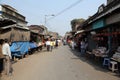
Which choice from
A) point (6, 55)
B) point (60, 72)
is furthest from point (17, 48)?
point (60, 72)

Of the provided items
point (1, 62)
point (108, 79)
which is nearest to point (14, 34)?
point (1, 62)

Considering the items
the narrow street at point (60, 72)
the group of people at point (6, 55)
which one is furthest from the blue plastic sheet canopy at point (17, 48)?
the group of people at point (6, 55)

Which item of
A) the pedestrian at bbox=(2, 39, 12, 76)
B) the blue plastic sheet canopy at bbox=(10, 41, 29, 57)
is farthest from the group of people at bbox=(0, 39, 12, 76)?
the blue plastic sheet canopy at bbox=(10, 41, 29, 57)

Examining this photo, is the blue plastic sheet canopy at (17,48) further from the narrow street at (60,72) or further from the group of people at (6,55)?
the group of people at (6,55)

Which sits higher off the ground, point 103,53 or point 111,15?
point 111,15

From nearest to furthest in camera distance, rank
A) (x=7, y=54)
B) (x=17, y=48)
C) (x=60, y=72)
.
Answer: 1. (x=7, y=54)
2. (x=60, y=72)
3. (x=17, y=48)

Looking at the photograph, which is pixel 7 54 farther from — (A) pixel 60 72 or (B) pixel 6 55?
(A) pixel 60 72

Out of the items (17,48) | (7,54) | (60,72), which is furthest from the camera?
(17,48)

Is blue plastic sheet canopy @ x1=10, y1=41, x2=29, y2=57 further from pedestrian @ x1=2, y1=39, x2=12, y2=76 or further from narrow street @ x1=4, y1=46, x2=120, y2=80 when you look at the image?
pedestrian @ x1=2, y1=39, x2=12, y2=76

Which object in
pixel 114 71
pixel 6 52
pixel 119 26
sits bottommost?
pixel 114 71

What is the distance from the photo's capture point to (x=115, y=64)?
47.7 ft

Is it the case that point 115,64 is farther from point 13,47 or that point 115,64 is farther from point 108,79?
point 13,47

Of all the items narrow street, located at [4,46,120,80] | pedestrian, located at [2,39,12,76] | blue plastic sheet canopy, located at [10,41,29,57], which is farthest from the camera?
blue plastic sheet canopy, located at [10,41,29,57]

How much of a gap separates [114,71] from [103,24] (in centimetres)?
538
